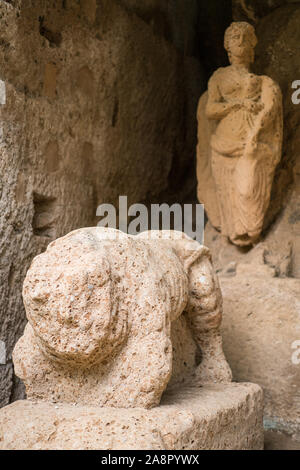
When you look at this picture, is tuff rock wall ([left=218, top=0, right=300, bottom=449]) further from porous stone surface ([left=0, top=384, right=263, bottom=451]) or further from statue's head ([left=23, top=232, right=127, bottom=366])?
statue's head ([left=23, top=232, right=127, bottom=366])

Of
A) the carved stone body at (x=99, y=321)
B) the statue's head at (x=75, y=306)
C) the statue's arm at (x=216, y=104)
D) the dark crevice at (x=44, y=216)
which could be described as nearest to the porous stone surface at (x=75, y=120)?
the dark crevice at (x=44, y=216)

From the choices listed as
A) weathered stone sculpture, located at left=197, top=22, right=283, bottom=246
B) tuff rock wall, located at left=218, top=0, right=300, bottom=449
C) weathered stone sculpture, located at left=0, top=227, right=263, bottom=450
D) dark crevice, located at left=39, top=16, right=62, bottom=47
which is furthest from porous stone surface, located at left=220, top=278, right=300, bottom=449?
dark crevice, located at left=39, top=16, right=62, bottom=47

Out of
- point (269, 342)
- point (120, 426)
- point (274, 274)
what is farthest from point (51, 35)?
point (120, 426)

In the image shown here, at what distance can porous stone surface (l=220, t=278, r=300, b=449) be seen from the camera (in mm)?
3732

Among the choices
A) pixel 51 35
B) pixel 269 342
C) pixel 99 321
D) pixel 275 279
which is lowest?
pixel 269 342

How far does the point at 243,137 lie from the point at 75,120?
113cm

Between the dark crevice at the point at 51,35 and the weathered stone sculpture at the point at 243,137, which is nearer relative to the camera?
the dark crevice at the point at 51,35

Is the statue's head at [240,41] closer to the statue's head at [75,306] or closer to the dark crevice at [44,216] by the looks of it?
the dark crevice at [44,216]

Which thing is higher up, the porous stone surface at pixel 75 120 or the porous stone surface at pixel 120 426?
the porous stone surface at pixel 75 120

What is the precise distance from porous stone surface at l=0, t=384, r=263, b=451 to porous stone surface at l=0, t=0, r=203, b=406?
51.0 inches

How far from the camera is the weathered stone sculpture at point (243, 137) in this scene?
14.2ft

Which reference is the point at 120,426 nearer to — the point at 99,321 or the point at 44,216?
the point at 99,321

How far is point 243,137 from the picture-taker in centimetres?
437

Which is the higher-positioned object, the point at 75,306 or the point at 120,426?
the point at 75,306
